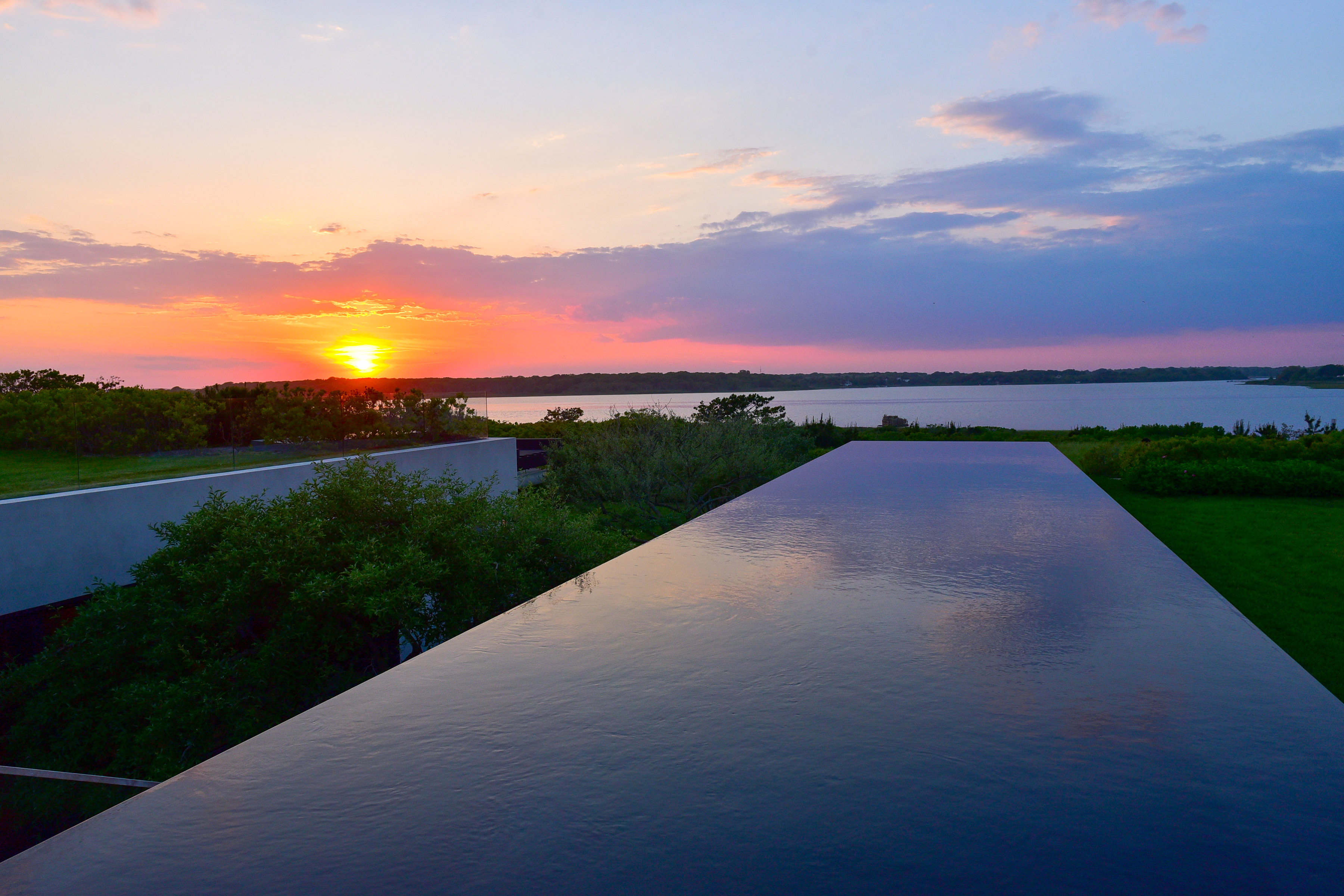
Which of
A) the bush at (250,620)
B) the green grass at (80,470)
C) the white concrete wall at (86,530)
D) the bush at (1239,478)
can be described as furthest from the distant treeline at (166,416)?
the bush at (1239,478)

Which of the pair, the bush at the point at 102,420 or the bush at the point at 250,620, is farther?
the bush at the point at 102,420

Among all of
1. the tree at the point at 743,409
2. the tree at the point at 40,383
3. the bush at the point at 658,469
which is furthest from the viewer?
the tree at the point at 743,409

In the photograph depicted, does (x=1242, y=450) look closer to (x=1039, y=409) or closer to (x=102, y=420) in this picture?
(x=102, y=420)

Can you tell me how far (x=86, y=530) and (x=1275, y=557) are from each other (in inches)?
531

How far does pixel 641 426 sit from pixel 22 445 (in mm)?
12812

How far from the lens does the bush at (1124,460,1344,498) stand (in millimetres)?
15289

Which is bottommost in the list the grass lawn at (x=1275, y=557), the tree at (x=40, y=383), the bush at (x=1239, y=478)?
the grass lawn at (x=1275, y=557)

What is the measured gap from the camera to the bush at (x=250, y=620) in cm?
586

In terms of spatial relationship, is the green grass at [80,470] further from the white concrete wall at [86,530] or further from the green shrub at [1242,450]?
the green shrub at [1242,450]

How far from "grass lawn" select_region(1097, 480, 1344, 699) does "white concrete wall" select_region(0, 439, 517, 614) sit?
370 inches

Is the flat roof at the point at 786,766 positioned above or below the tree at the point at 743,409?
below

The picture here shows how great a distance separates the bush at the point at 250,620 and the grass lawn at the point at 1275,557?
5.85 meters

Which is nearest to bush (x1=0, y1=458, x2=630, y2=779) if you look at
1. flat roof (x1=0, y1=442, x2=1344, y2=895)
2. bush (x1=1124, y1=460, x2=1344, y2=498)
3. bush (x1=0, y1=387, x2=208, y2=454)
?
bush (x1=0, y1=387, x2=208, y2=454)

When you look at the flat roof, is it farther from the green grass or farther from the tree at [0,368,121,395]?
the tree at [0,368,121,395]
